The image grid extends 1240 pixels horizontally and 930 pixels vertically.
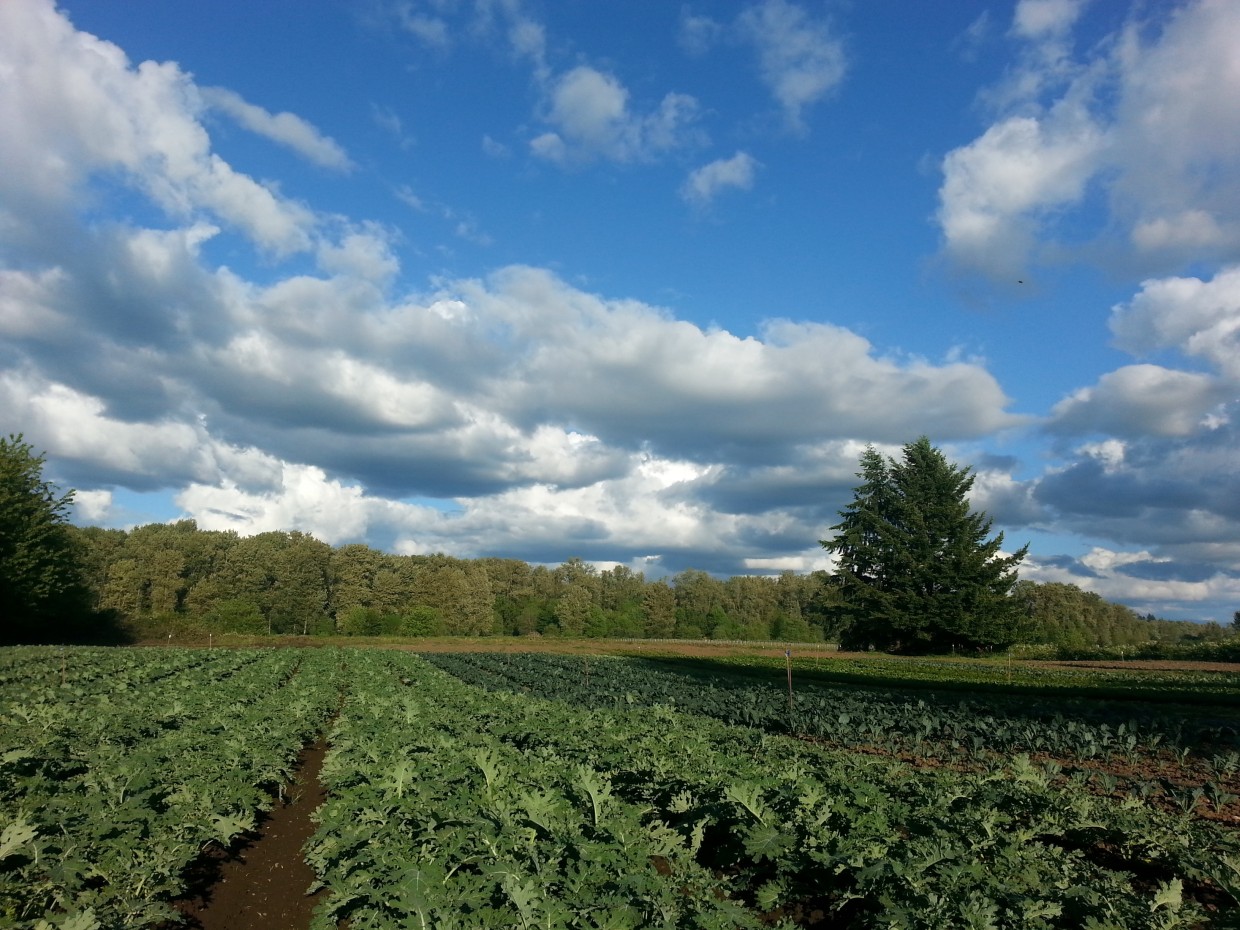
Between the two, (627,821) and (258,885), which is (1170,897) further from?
(258,885)

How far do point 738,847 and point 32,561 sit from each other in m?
64.8

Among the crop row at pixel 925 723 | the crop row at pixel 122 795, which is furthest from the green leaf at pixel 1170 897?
the crop row at pixel 925 723

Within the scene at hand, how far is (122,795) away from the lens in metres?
7.62

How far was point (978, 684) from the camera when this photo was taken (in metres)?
28.5

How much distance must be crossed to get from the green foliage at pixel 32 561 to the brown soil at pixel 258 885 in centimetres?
5842

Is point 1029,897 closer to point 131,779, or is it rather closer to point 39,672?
point 131,779

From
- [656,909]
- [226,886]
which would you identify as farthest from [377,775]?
[656,909]

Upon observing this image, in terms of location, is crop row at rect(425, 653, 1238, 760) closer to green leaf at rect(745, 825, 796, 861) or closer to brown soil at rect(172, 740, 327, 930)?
green leaf at rect(745, 825, 796, 861)

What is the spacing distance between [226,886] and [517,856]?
4129 millimetres

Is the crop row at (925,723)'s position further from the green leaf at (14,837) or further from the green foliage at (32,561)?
the green foliage at (32,561)

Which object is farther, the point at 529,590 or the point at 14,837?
the point at 529,590

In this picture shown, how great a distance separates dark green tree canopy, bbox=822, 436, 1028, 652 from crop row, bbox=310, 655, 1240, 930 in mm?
53265

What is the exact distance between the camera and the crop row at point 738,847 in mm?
5191

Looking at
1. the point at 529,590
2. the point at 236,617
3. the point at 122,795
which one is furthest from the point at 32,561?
the point at 529,590
